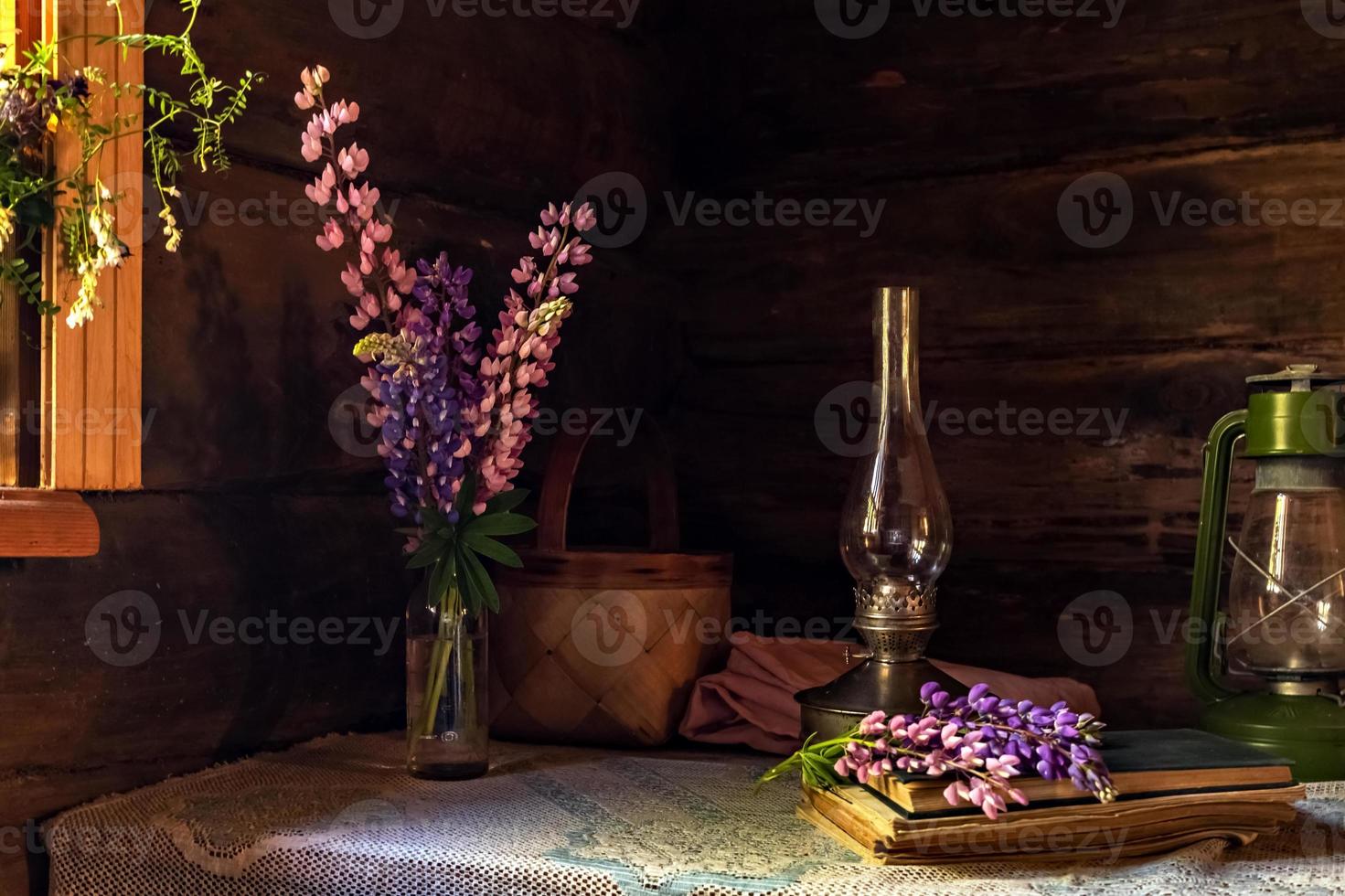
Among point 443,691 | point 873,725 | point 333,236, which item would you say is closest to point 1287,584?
point 873,725

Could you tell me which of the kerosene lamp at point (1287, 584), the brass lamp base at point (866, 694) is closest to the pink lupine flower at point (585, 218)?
the brass lamp base at point (866, 694)

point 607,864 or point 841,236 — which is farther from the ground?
point 841,236

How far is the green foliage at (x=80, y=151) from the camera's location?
3.08 feet

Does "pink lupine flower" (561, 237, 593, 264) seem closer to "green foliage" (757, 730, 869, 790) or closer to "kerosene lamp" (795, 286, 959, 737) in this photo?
"kerosene lamp" (795, 286, 959, 737)

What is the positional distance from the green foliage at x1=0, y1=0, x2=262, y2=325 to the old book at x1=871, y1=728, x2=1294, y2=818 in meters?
0.65

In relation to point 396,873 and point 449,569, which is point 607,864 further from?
point 449,569

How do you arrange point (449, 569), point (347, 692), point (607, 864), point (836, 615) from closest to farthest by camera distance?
point (607, 864), point (449, 569), point (347, 692), point (836, 615)

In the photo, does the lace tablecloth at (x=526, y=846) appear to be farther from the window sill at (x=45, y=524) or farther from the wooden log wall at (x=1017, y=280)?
the wooden log wall at (x=1017, y=280)

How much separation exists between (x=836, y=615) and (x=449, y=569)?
0.70 m

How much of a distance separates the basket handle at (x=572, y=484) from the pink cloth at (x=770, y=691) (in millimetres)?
140

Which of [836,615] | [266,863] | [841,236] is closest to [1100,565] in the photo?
[836,615]

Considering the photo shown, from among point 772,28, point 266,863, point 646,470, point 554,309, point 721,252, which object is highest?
point 772,28

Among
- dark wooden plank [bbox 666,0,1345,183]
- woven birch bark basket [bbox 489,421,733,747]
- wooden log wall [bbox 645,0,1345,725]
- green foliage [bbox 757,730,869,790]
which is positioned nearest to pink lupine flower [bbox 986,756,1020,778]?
green foliage [bbox 757,730,869,790]

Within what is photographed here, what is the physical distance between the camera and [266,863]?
91cm
